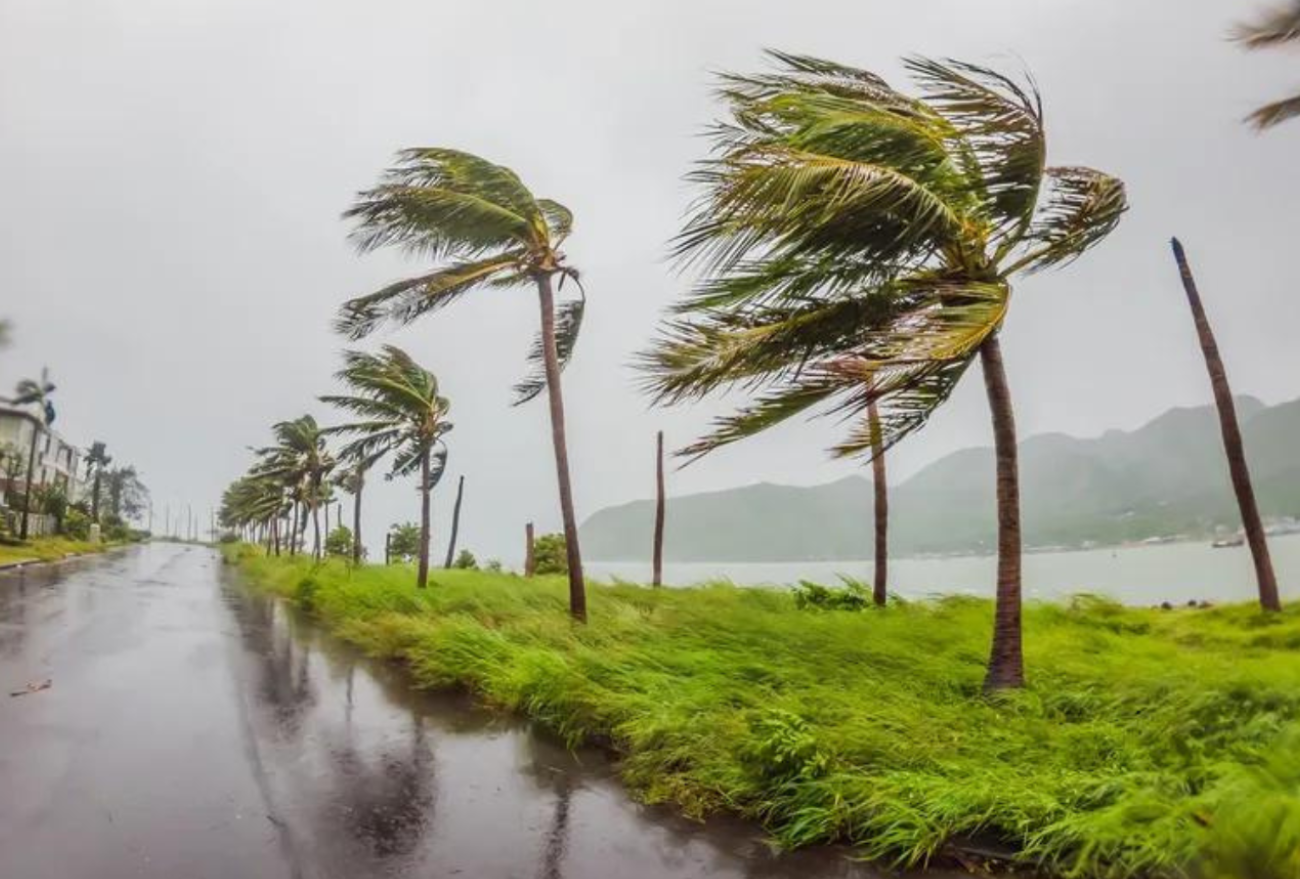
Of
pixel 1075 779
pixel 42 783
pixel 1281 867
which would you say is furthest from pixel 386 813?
pixel 1281 867

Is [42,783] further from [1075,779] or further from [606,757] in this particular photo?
[1075,779]

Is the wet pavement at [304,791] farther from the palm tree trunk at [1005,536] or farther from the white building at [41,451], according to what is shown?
the white building at [41,451]

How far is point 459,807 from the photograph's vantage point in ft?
15.4

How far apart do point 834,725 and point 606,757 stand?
6.56 feet

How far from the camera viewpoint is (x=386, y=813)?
4520 mm

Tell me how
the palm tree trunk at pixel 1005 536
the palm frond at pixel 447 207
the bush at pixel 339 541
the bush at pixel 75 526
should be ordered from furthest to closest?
the bush at pixel 75 526
the bush at pixel 339 541
the palm frond at pixel 447 207
the palm tree trunk at pixel 1005 536

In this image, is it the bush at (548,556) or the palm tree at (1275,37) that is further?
the bush at (548,556)

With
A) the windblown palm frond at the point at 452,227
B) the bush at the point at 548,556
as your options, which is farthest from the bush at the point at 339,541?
the windblown palm frond at the point at 452,227

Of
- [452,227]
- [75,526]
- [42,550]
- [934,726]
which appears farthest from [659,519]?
[75,526]

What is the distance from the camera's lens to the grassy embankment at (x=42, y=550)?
113 ft

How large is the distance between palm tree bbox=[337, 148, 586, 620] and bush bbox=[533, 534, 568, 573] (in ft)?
61.6

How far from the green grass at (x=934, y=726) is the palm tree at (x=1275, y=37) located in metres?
9.38

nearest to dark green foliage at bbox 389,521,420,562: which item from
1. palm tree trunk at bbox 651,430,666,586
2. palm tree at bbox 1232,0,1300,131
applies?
palm tree trunk at bbox 651,430,666,586

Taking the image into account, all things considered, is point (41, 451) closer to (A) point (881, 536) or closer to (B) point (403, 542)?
(B) point (403, 542)
